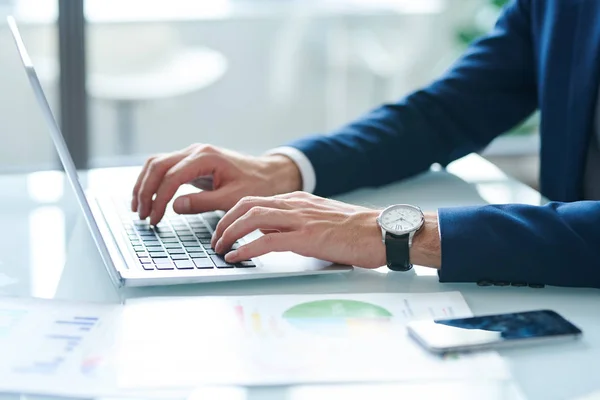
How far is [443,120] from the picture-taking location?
1.54 metres

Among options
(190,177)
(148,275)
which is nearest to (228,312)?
(148,275)

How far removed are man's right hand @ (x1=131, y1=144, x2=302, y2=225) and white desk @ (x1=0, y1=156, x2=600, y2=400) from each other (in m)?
0.09

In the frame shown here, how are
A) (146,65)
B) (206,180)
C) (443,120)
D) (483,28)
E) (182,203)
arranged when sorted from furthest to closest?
1. (146,65)
2. (483,28)
3. (443,120)
4. (206,180)
5. (182,203)

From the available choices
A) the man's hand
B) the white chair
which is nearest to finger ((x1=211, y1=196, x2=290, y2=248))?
the man's hand

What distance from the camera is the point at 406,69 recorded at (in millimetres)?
4141

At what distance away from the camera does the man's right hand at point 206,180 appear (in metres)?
1.24

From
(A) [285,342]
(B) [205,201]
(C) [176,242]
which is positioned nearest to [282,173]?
(B) [205,201]

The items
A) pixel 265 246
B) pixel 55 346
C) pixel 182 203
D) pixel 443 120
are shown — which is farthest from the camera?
pixel 443 120

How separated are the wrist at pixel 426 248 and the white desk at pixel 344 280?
2cm

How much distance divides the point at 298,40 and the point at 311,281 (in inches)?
129

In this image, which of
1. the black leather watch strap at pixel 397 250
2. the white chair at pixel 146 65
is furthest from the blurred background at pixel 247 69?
the black leather watch strap at pixel 397 250

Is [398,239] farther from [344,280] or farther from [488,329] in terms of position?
[488,329]

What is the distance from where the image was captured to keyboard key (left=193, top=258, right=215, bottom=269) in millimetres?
1043

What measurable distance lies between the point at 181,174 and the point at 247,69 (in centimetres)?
301
